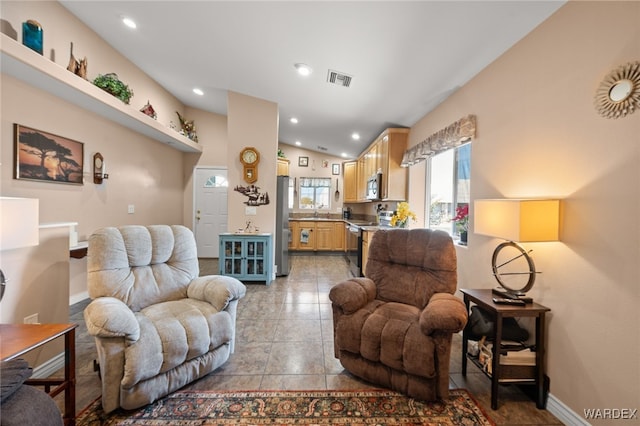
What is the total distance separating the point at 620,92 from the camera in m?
1.34

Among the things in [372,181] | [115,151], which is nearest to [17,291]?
[115,151]

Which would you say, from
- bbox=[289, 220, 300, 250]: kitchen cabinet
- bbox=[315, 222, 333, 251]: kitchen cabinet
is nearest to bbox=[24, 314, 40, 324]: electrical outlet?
bbox=[289, 220, 300, 250]: kitchen cabinet

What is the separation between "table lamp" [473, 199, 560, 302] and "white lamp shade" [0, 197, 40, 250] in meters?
2.58

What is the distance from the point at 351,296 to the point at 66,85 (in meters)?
3.40

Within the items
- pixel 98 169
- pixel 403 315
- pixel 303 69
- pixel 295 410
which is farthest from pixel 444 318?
pixel 98 169

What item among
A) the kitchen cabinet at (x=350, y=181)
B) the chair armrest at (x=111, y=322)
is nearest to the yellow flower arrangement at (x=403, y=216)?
the kitchen cabinet at (x=350, y=181)

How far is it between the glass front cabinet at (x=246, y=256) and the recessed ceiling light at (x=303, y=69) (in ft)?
7.75

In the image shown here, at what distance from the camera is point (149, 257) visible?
2160mm

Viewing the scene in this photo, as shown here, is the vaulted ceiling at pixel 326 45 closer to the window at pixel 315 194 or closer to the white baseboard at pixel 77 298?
the window at pixel 315 194

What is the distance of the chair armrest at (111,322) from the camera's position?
150cm

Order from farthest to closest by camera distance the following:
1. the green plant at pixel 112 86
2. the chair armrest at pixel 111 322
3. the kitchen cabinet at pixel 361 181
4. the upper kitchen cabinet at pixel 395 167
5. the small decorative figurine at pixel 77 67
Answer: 1. the kitchen cabinet at pixel 361 181
2. the upper kitchen cabinet at pixel 395 167
3. the green plant at pixel 112 86
4. the small decorative figurine at pixel 77 67
5. the chair armrest at pixel 111 322

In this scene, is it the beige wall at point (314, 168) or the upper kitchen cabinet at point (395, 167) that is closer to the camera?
the upper kitchen cabinet at point (395, 167)

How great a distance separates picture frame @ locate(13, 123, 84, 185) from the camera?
268 centimetres

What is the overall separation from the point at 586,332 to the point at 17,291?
11.1 feet
